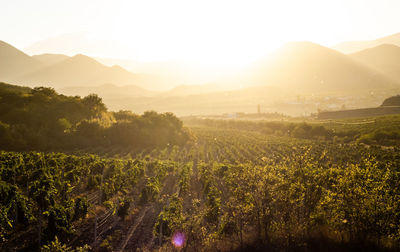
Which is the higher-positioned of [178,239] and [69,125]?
[69,125]

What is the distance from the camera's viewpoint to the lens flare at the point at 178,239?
16506mm

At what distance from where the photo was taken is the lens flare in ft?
54.2

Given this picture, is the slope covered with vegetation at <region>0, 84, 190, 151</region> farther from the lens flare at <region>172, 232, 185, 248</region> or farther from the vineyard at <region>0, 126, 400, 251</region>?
the lens flare at <region>172, 232, 185, 248</region>

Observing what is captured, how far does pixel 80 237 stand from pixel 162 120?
60.3 m

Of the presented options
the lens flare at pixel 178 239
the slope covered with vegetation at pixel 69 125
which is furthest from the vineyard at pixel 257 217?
the slope covered with vegetation at pixel 69 125

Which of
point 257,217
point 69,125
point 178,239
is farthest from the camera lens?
point 69,125

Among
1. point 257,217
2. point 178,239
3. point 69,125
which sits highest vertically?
point 69,125

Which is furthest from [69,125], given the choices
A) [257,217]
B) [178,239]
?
[257,217]

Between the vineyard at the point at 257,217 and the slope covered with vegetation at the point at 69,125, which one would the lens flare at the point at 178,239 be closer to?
the vineyard at the point at 257,217

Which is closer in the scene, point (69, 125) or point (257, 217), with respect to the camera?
point (257, 217)

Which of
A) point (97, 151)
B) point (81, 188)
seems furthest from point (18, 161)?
point (97, 151)

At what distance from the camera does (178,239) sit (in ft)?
56.2

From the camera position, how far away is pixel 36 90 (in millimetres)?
63125

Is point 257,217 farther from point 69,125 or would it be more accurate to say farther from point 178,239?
point 69,125
